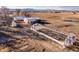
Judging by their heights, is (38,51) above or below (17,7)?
below

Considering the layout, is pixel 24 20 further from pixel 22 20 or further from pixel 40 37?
pixel 40 37

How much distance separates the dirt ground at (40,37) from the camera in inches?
102

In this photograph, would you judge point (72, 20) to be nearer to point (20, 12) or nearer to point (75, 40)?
point (75, 40)

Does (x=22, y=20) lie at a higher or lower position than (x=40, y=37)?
higher

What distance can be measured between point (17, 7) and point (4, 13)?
14cm

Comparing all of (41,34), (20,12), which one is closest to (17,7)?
(20,12)

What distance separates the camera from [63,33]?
103 inches

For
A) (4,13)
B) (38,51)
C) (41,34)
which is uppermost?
(4,13)

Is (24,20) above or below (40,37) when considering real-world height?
above

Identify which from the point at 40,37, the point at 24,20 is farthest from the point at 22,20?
the point at 40,37

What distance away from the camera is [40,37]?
2625mm

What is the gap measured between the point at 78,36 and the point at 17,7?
0.67 metres

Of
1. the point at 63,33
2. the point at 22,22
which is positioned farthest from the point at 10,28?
the point at 63,33

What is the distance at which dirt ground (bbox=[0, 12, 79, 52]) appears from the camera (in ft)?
8.54
